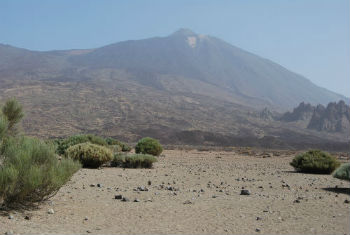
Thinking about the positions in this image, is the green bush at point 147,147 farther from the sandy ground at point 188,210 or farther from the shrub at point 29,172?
the shrub at point 29,172

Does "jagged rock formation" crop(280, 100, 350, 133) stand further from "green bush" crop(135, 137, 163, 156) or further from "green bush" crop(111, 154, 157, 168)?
"green bush" crop(111, 154, 157, 168)

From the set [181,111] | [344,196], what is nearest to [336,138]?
[181,111]

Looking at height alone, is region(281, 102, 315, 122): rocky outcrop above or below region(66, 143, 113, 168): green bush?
above

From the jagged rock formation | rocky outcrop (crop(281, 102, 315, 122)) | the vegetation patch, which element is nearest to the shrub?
the vegetation patch

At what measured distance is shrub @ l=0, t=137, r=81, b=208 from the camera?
6.79m

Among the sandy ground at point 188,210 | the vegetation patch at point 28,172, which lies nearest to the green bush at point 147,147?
the sandy ground at point 188,210

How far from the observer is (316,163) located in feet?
52.6

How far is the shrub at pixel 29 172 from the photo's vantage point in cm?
679

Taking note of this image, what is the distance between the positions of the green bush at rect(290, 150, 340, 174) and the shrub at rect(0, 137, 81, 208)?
11.2 m

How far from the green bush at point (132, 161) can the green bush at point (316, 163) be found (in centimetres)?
636

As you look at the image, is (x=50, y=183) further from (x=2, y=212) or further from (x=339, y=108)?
(x=339, y=108)

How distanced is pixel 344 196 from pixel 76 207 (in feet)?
21.2

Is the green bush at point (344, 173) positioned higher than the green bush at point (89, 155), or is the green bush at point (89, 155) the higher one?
the green bush at point (344, 173)

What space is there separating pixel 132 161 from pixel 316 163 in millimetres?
7544
